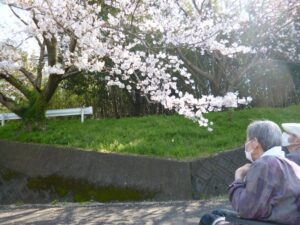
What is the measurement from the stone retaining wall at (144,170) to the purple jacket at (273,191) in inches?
156

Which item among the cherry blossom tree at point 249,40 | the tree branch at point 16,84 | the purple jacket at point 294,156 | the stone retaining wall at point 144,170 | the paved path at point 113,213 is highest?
the cherry blossom tree at point 249,40

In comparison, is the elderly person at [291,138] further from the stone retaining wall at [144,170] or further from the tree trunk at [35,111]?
the tree trunk at [35,111]

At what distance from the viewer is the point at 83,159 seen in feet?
23.9

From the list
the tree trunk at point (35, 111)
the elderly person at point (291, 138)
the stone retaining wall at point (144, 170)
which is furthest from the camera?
the tree trunk at point (35, 111)

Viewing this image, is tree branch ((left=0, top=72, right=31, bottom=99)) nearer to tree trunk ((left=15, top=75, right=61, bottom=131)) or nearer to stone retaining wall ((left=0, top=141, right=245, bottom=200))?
tree trunk ((left=15, top=75, right=61, bottom=131))

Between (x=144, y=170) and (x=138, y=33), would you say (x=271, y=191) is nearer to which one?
(x=138, y=33)

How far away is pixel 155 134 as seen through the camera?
27.1ft

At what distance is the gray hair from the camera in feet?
8.61

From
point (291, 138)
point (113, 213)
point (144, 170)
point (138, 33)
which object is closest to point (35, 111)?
point (144, 170)

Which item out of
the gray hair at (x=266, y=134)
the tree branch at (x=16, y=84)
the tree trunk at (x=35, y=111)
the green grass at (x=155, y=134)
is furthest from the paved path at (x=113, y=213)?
the tree branch at (x=16, y=84)

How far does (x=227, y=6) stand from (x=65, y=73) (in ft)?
11.8

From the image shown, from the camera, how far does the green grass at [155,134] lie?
24.2ft

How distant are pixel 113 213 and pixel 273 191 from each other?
3.67m

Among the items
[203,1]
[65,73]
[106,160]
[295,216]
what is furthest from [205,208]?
[203,1]
